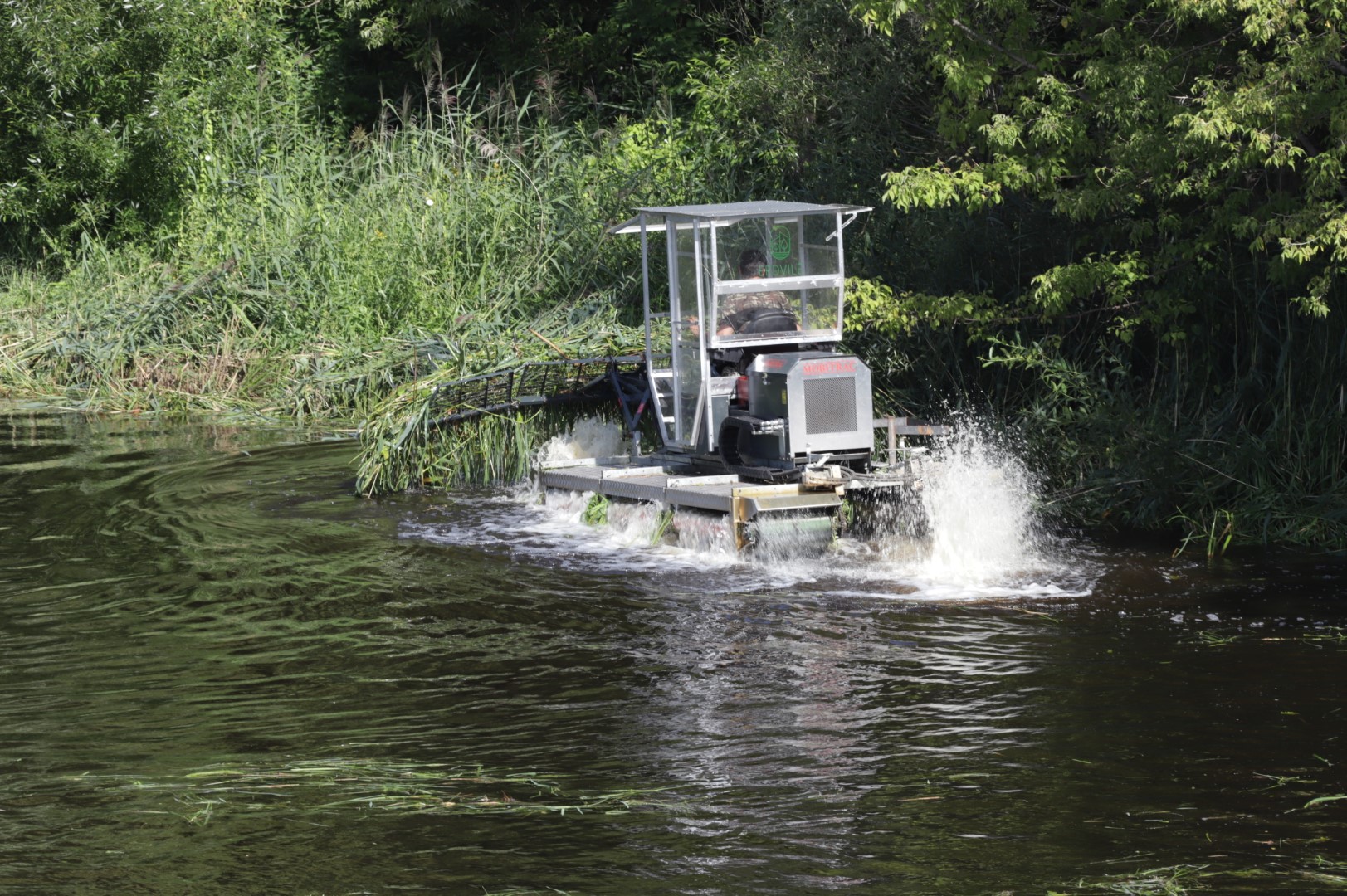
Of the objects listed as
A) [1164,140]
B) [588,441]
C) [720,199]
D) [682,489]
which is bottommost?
[682,489]

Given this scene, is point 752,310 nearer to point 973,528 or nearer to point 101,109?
point 973,528

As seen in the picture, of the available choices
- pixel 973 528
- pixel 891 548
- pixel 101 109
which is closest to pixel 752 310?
pixel 891 548

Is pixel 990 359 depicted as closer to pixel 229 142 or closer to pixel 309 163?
pixel 309 163

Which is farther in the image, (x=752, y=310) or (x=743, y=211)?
(x=752, y=310)

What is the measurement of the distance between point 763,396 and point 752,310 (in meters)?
0.85

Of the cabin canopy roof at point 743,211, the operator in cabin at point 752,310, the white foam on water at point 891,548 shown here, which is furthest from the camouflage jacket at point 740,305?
the white foam on water at point 891,548

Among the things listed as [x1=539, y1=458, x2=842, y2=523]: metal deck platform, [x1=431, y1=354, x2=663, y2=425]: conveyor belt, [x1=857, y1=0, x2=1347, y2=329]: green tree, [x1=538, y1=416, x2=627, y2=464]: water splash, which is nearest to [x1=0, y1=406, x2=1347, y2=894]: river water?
[x1=539, y1=458, x2=842, y2=523]: metal deck platform

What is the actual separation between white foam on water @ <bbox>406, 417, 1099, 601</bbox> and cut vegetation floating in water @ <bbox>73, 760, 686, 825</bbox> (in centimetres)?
428

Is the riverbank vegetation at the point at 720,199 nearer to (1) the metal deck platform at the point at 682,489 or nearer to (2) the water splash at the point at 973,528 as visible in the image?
(2) the water splash at the point at 973,528

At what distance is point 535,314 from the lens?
828 inches

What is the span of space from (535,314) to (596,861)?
50.2 ft

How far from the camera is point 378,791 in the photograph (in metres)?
6.87

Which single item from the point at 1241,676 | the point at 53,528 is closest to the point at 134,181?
the point at 53,528

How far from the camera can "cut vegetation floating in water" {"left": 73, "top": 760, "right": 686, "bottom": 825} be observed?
6.70m
